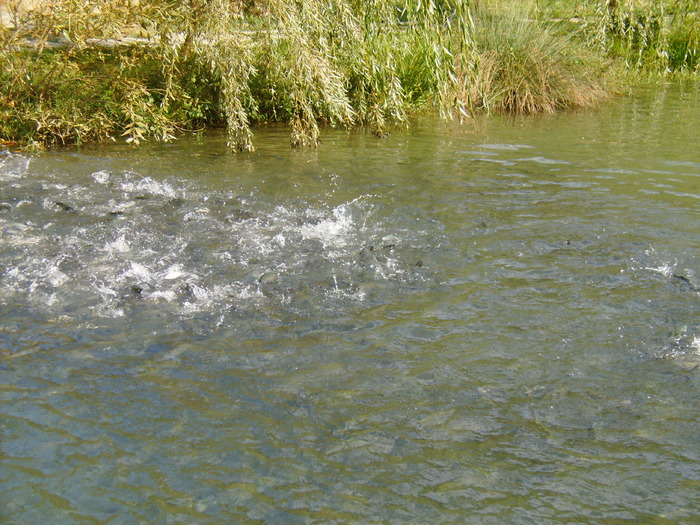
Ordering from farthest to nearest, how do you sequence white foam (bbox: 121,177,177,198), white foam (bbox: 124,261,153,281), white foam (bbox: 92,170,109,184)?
→ white foam (bbox: 92,170,109,184)
white foam (bbox: 121,177,177,198)
white foam (bbox: 124,261,153,281)

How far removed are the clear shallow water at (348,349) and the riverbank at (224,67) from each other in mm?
1431

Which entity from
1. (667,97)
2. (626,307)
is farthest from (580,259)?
(667,97)

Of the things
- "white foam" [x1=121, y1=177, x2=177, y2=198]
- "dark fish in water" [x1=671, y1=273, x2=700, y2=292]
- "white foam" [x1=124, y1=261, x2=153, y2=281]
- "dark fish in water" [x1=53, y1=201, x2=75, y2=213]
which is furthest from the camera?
"white foam" [x1=121, y1=177, x2=177, y2=198]

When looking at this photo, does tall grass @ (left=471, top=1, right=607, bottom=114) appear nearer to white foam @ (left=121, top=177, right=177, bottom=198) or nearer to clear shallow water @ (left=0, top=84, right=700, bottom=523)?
clear shallow water @ (left=0, top=84, right=700, bottom=523)

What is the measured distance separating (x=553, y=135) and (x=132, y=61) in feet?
19.6

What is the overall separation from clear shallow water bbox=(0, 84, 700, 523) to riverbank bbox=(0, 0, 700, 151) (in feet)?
4.69

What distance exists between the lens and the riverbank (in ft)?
26.8

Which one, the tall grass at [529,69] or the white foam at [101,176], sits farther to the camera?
the tall grass at [529,69]

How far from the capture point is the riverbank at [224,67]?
8.16 m

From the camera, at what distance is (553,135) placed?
406 inches

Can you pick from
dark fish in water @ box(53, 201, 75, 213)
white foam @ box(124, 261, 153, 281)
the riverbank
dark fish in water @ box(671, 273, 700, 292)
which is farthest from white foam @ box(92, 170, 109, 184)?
dark fish in water @ box(671, 273, 700, 292)

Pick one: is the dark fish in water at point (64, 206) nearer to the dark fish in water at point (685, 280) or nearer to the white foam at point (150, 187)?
the white foam at point (150, 187)

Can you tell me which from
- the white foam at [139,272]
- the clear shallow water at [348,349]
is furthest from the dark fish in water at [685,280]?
the white foam at [139,272]

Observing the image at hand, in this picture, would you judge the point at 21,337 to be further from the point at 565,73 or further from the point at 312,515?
the point at 565,73
